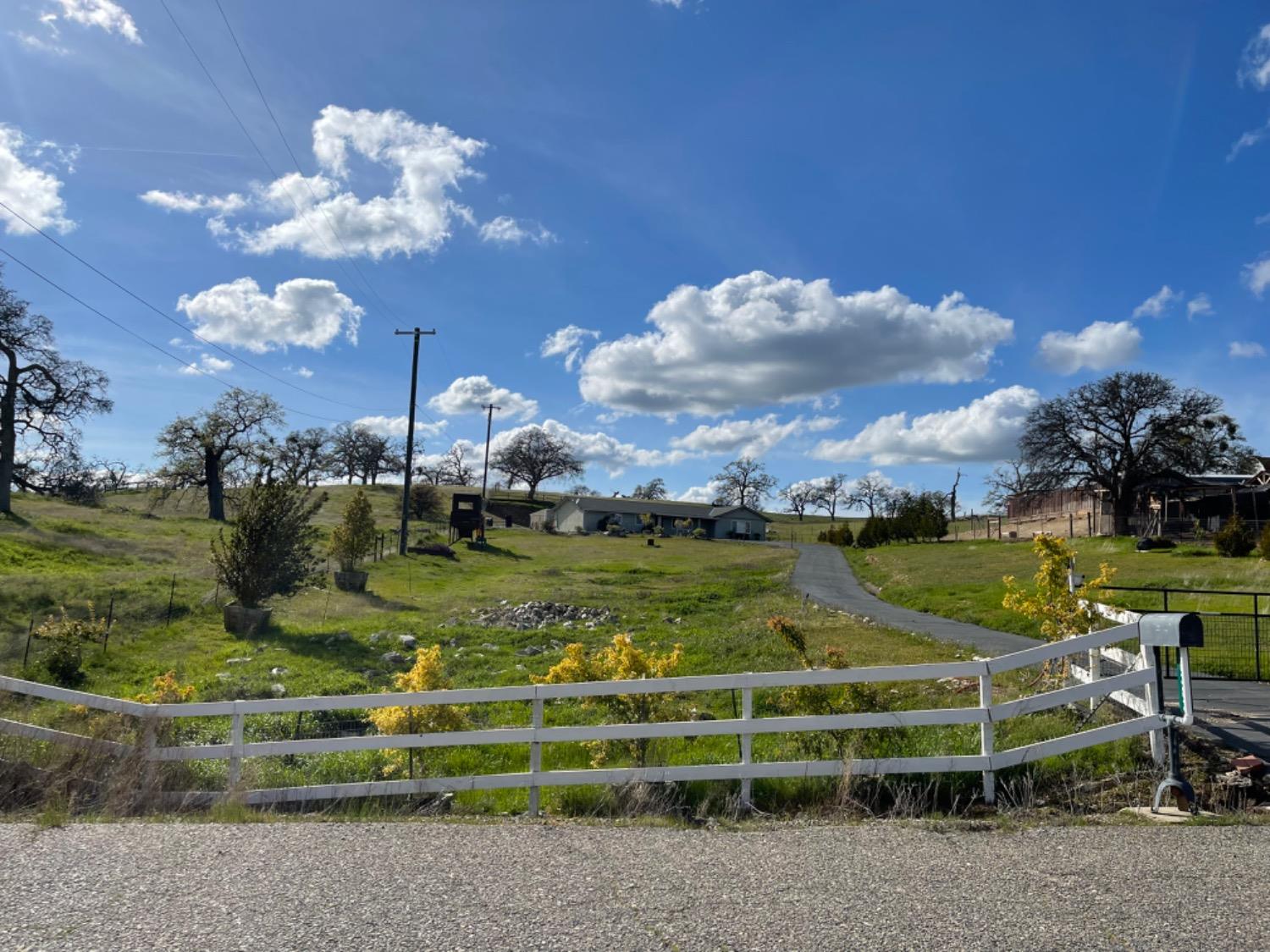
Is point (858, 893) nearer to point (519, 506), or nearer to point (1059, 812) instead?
point (1059, 812)

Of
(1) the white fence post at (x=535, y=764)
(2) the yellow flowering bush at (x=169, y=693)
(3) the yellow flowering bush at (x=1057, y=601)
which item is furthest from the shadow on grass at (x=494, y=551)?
(1) the white fence post at (x=535, y=764)

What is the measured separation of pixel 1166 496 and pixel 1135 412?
7.93m

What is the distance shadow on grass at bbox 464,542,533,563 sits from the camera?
51031 millimetres

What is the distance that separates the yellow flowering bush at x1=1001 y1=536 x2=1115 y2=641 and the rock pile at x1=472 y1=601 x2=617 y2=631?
15.2 m

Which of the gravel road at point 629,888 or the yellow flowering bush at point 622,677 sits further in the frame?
the yellow flowering bush at point 622,677

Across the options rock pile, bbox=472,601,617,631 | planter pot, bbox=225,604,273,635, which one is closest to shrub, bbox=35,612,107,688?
planter pot, bbox=225,604,273,635

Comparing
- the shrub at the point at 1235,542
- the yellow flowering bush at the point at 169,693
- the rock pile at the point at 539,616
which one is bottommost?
the rock pile at the point at 539,616

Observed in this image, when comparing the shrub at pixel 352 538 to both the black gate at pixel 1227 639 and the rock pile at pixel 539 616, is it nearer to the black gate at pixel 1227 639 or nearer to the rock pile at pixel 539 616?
the rock pile at pixel 539 616

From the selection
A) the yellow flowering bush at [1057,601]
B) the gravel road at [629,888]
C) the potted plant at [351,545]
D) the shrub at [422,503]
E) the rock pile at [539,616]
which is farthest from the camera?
the shrub at [422,503]

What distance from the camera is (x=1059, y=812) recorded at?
620cm

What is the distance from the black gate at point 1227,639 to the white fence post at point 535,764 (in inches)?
329

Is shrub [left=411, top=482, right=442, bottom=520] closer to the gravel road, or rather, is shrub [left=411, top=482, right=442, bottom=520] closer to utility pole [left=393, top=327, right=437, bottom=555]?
utility pole [left=393, top=327, right=437, bottom=555]

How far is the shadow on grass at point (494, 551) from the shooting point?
51031mm

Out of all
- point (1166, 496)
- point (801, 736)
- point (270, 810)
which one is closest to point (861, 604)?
point (801, 736)
